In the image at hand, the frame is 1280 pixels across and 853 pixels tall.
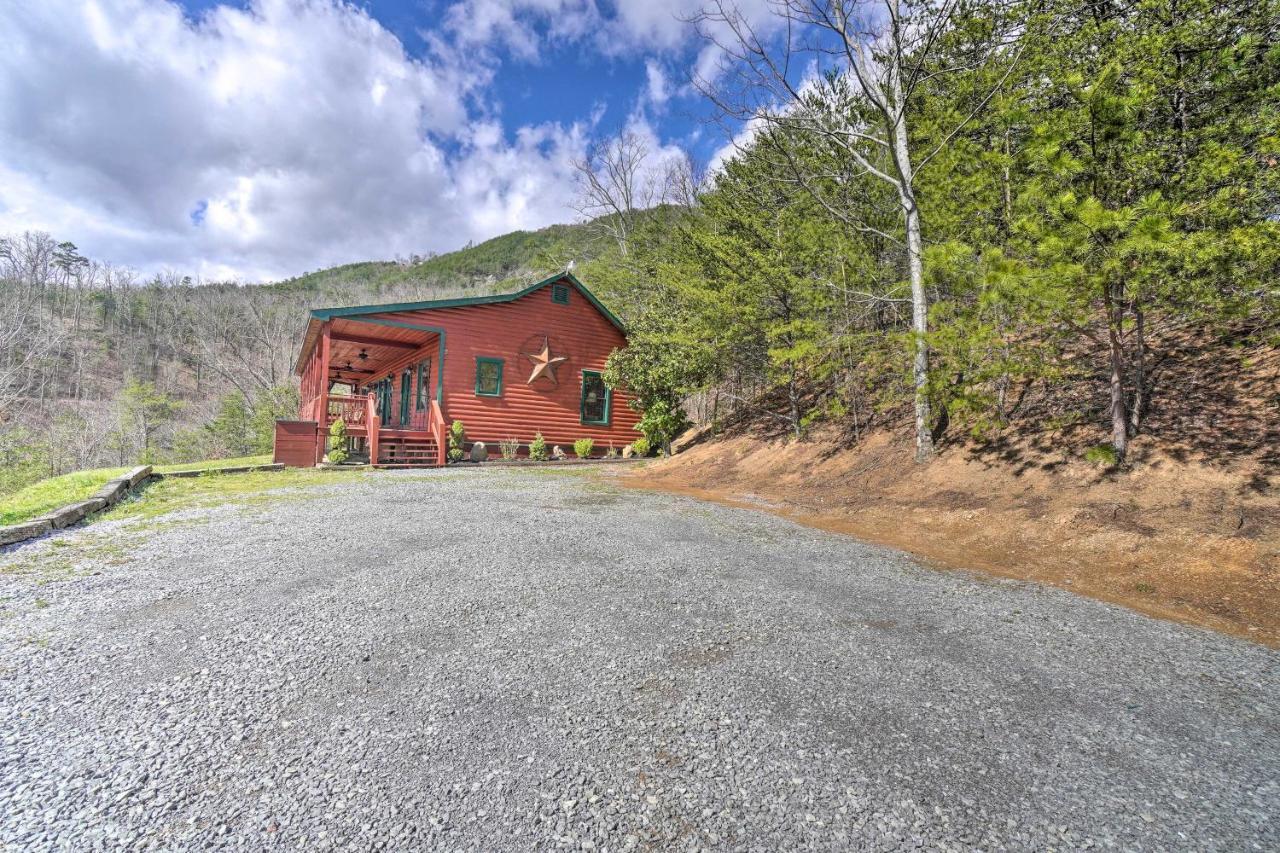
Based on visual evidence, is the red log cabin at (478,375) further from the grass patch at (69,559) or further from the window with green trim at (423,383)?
the grass patch at (69,559)

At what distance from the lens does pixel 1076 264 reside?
486 centimetres

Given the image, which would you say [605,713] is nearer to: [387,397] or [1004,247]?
[1004,247]

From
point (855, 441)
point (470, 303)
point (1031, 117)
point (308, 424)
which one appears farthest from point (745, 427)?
point (308, 424)

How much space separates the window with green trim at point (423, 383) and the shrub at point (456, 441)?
1802mm

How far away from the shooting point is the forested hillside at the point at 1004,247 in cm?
487

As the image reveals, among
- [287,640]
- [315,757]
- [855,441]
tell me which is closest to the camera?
[315,757]

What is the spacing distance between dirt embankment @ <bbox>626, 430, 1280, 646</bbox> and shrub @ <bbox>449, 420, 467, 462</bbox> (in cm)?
746

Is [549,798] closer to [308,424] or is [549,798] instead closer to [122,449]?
[308,424]

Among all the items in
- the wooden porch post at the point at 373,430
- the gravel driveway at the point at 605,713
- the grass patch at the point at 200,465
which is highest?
the wooden porch post at the point at 373,430

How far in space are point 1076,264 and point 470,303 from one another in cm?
1219

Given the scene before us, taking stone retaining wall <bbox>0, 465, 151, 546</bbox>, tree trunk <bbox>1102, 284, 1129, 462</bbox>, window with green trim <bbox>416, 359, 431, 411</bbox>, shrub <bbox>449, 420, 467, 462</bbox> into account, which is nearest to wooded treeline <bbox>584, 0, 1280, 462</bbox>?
tree trunk <bbox>1102, 284, 1129, 462</bbox>

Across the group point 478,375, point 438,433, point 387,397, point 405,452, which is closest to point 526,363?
point 478,375

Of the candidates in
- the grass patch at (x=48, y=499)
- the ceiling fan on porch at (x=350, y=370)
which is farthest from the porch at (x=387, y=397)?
the grass patch at (x=48, y=499)

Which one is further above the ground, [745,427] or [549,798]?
[745,427]
